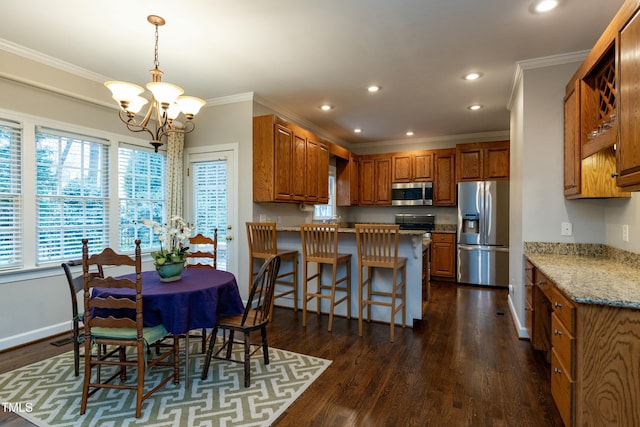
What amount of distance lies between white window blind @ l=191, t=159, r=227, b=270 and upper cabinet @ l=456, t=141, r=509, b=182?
13.1ft

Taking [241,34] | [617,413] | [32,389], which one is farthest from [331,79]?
[32,389]

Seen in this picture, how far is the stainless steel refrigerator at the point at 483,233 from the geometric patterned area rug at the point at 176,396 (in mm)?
3723

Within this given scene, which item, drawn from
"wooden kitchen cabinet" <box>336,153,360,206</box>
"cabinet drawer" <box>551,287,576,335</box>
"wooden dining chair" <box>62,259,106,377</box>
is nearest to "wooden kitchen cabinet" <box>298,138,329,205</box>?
"wooden kitchen cabinet" <box>336,153,360,206</box>

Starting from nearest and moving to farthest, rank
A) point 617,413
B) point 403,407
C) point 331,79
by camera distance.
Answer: point 617,413
point 403,407
point 331,79

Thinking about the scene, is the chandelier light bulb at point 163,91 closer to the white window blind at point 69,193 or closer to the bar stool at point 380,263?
the white window blind at point 69,193

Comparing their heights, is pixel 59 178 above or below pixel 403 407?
above

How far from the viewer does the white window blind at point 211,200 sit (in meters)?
4.26

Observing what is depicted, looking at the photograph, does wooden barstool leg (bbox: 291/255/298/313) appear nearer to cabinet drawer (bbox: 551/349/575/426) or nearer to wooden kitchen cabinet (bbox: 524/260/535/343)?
wooden kitchen cabinet (bbox: 524/260/535/343)

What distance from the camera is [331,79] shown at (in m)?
3.61

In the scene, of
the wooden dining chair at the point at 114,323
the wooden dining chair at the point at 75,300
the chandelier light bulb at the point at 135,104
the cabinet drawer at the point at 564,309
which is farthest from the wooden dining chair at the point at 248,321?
the cabinet drawer at the point at 564,309

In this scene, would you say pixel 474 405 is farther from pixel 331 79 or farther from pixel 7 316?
pixel 7 316

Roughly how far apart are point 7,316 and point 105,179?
155cm

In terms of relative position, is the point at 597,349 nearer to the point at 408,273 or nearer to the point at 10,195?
the point at 408,273

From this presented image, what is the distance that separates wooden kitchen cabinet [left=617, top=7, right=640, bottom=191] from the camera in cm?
153
